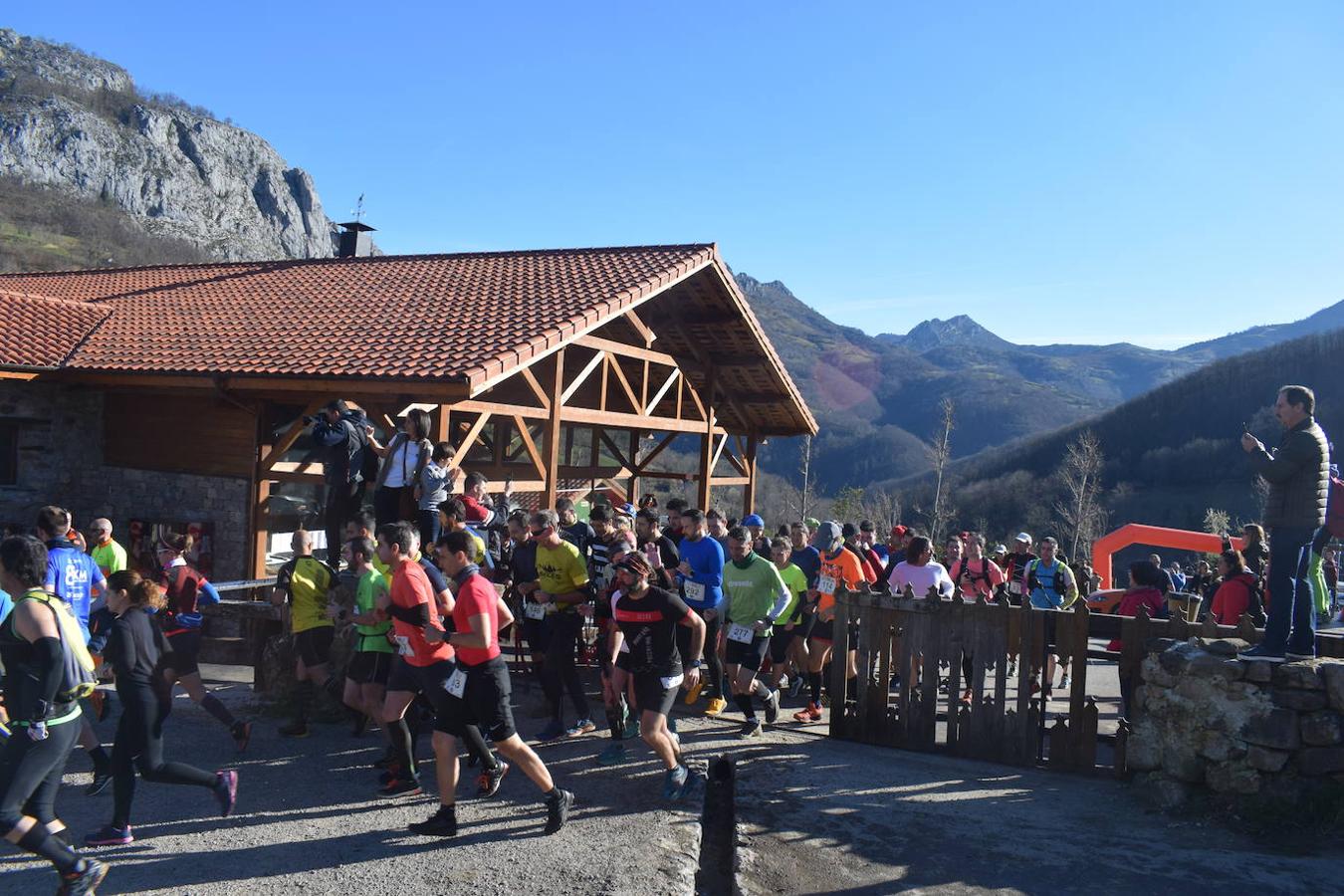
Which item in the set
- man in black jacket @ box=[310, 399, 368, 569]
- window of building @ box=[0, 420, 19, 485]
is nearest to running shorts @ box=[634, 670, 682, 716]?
man in black jacket @ box=[310, 399, 368, 569]

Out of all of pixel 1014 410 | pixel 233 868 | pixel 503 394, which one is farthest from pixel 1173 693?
pixel 1014 410

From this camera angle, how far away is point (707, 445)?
627 inches

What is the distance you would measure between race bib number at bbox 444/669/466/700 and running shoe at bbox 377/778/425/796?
1.09 meters

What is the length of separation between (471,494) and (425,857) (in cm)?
406

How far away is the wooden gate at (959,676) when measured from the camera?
670 centimetres

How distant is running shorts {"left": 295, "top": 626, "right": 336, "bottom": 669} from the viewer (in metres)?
6.94

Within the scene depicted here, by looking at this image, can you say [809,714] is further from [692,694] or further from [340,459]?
[340,459]

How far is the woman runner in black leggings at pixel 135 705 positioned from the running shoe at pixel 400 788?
0.92 m

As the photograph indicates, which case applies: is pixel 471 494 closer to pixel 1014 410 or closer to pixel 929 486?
pixel 929 486

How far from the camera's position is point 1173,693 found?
6.02 m

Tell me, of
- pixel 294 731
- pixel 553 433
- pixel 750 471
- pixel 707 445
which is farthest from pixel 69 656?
pixel 750 471

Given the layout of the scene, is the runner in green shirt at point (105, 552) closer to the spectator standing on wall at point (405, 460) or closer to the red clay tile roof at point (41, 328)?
the spectator standing on wall at point (405, 460)

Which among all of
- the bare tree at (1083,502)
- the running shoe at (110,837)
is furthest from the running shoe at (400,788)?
the bare tree at (1083,502)

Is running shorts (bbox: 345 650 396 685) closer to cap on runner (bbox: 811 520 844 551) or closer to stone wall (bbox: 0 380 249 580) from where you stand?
cap on runner (bbox: 811 520 844 551)
